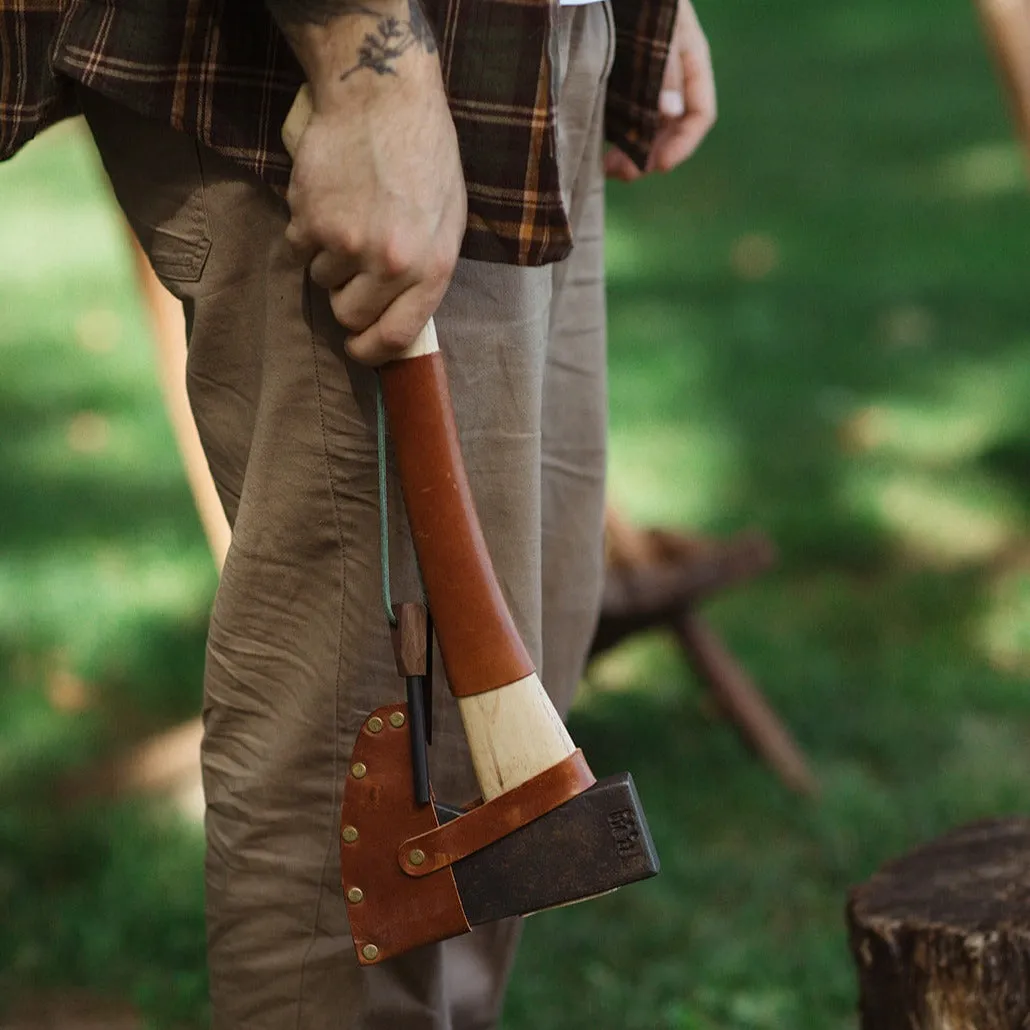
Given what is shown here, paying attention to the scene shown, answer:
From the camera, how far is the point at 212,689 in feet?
5.11

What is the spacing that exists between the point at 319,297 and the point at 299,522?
21cm

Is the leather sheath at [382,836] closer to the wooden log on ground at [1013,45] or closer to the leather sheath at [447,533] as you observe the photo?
the leather sheath at [447,533]

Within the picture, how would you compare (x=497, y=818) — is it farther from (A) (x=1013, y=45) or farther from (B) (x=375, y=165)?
(A) (x=1013, y=45)

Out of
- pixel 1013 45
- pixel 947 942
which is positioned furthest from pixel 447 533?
pixel 1013 45

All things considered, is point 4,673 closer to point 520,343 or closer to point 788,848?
point 788,848

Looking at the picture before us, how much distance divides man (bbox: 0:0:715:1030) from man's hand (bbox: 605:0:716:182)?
259 mm

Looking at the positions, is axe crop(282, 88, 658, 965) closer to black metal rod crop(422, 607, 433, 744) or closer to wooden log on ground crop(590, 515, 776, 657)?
black metal rod crop(422, 607, 433, 744)

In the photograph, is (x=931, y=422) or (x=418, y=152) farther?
(x=931, y=422)

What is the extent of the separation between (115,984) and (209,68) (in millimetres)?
1585

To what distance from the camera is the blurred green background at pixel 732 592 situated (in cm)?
257

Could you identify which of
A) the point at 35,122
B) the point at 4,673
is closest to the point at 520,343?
the point at 35,122

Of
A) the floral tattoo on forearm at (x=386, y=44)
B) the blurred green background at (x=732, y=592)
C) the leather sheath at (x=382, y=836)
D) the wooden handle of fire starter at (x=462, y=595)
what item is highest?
the floral tattoo on forearm at (x=386, y=44)

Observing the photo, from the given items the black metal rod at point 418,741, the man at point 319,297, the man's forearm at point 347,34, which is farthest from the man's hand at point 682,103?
the black metal rod at point 418,741

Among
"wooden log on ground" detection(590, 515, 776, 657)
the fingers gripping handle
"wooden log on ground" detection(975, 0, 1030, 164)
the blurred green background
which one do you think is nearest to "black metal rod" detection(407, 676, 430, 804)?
the fingers gripping handle
